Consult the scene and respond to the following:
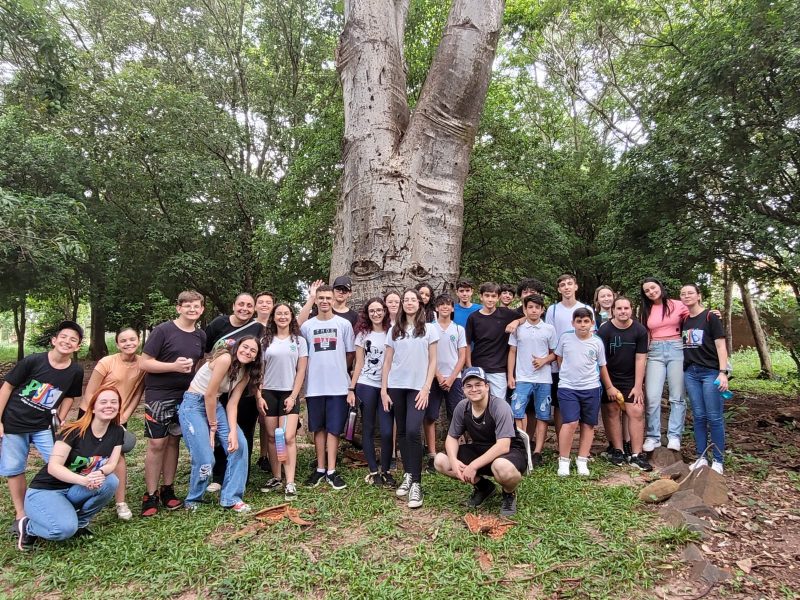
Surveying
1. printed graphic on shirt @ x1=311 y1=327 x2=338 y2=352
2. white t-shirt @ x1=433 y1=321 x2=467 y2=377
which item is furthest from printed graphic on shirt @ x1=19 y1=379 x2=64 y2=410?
white t-shirt @ x1=433 y1=321 x2=467 y2=377

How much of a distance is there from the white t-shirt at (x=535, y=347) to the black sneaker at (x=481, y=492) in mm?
1220

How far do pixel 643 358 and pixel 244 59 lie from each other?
52.3 ft

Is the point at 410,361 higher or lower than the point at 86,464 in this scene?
higher

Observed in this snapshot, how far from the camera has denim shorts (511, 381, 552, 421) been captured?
15.4ft

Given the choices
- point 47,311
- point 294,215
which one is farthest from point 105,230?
point 47,311

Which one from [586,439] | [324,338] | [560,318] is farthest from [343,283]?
[586,439]

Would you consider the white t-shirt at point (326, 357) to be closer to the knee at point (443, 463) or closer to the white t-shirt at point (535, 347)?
the knee at point (443, 463)

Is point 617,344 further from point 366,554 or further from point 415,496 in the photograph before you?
point 366,554

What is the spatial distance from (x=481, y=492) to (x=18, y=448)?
3.43 m

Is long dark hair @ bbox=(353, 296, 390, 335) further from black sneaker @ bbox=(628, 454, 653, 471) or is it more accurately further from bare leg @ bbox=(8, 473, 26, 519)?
bare leg @ bbox=(8, 473, 26, 519)

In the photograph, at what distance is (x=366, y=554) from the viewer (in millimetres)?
3145

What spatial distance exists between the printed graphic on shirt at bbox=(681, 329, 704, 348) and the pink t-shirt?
115mm

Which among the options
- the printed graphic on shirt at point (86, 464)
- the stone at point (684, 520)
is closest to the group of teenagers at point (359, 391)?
the printed graphic on shirt at point (86, 464)

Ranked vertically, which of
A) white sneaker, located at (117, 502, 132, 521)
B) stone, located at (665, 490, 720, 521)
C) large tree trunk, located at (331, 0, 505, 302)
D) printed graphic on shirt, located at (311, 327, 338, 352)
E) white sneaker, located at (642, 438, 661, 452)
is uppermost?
large tree trunk, located at (331, 0, 505, 302)
